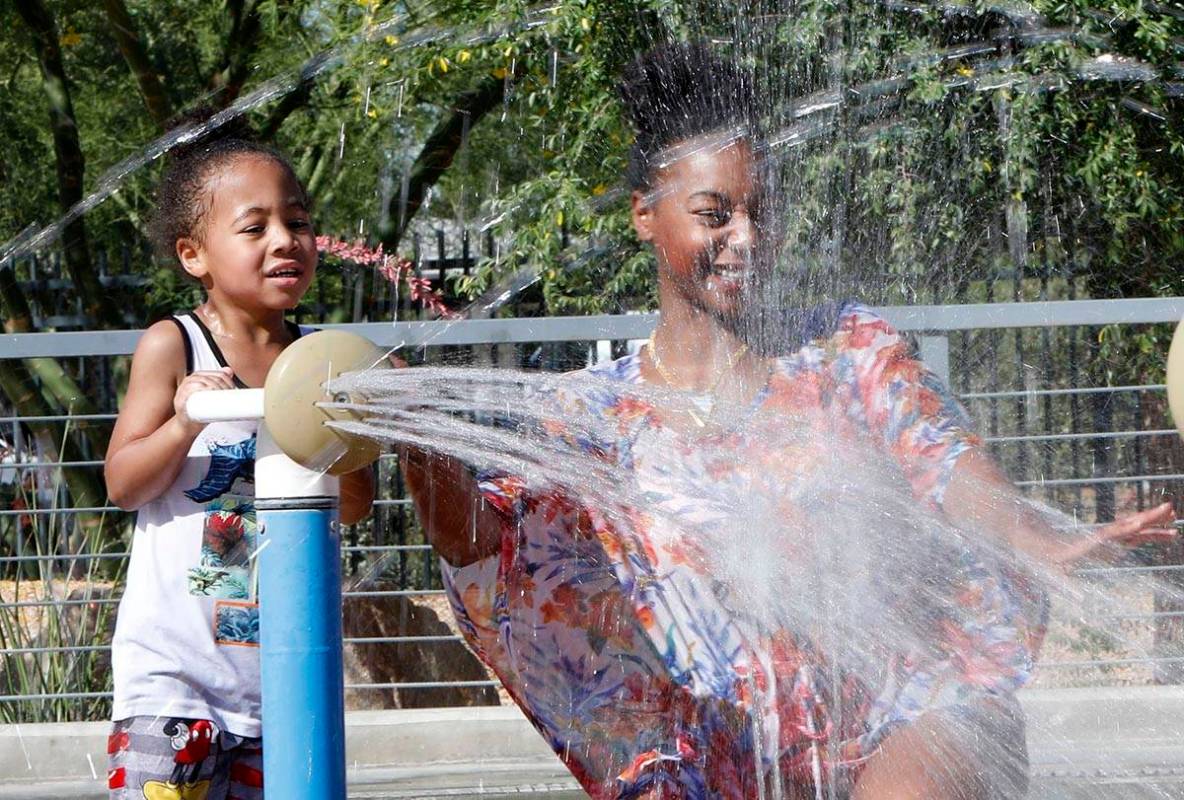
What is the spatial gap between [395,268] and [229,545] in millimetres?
5132

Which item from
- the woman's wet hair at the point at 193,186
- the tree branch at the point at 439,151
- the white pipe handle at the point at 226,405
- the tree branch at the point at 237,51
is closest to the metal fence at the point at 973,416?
the woman's wet hair at the point at 193,186

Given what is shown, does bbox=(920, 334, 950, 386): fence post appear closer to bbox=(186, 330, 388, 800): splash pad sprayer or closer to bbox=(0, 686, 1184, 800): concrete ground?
bbox=(0, 686, 1184, 800): concrete ground

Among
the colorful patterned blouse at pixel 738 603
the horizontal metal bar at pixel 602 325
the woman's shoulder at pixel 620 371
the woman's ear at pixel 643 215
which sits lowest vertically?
the colorful patterned blouse at pixel 738 603

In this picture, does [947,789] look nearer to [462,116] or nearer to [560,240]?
[560,240]

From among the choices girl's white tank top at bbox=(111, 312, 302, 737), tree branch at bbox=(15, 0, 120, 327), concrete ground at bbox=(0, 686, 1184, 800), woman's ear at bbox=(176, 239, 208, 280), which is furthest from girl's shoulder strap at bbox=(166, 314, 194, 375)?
tree branch at bbox=(15, 0, 120, 327)

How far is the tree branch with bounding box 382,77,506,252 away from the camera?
7.54 m

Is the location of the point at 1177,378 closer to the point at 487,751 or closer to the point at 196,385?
the point at 196,385

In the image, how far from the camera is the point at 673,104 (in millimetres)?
2383

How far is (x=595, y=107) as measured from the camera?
17.0ft

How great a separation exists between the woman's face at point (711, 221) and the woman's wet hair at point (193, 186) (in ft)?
1.99

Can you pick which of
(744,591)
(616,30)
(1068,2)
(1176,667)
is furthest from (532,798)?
(1068,2)

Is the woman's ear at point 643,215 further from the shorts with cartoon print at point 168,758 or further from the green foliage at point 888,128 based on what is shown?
the green foliage at point 888,128

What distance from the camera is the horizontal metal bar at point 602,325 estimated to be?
3.99 m

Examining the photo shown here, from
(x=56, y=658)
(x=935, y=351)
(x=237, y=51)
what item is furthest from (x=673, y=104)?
(x=237, y=51)
